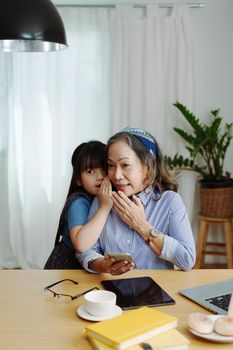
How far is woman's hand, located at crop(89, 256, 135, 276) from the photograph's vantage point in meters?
1.43

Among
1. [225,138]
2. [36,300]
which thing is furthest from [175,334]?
[225,138]

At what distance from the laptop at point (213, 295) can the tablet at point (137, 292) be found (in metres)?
0.08

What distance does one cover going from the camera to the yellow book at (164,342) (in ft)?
3.15

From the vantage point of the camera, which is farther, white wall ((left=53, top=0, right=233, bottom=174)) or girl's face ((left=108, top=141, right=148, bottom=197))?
white wall ((left=53, top=0, right=233, bottom=174))

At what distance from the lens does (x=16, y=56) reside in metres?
3.43

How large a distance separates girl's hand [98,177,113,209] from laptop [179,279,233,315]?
1.52 feet

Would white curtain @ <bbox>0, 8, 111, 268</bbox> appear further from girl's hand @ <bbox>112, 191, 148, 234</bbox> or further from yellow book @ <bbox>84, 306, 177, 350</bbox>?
yellow book @ <bbox>84, 306, 177, 350</bbox>

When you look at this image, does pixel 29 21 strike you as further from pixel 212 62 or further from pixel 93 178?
pixel 212 62

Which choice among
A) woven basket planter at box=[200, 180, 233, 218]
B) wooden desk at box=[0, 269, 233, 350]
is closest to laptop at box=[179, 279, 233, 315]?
wooden desk at box=[0, 269, 233, 350]

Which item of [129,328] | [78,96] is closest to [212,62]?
[78,96]

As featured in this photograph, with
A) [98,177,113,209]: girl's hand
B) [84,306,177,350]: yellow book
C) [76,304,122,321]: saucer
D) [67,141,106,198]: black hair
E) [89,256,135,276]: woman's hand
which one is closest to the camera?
[84,306,177,350]: yellow book

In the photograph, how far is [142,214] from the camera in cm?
160

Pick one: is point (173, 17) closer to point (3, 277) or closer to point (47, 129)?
point (47, 129)

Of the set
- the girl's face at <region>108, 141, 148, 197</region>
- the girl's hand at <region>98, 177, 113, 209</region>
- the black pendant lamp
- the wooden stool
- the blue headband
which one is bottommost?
the wooden stool
